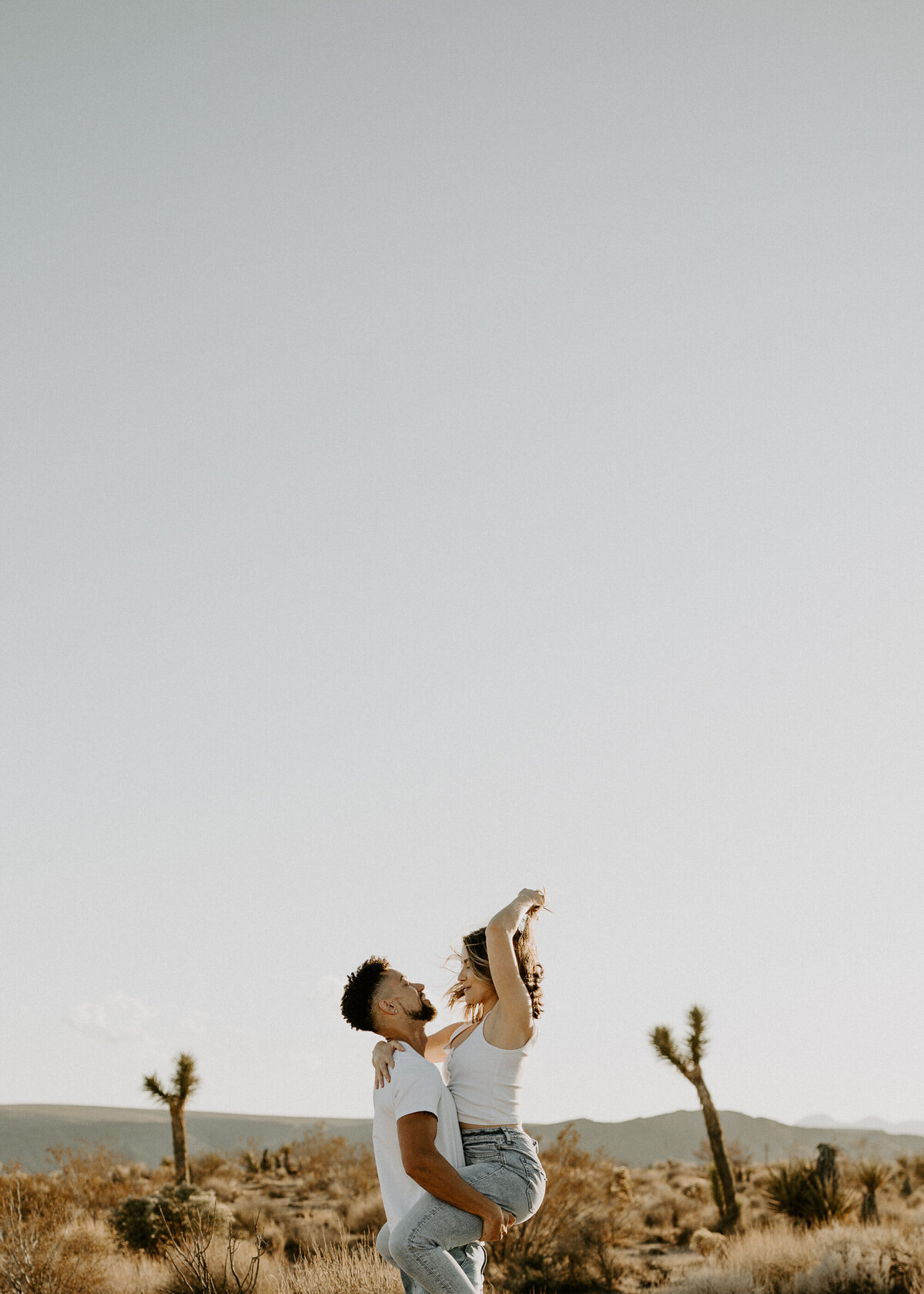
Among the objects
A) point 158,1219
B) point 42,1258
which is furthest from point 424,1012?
point 158,1219

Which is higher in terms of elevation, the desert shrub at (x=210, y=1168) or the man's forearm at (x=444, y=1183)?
the man's forearm at (x=444, y=1183)

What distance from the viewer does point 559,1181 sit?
14086mm

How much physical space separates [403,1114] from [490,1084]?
385 mm

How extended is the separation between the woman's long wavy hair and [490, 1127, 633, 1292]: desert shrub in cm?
962

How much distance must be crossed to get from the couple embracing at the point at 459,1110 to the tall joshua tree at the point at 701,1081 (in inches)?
683

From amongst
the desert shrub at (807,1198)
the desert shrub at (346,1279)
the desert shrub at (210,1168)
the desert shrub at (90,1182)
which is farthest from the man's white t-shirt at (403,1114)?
the desert shrub at (210,1168)

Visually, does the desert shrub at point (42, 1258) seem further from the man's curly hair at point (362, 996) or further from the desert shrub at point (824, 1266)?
the man's curly hair at point (362, 996)

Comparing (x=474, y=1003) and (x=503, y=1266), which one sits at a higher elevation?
(x=474, y=1003)

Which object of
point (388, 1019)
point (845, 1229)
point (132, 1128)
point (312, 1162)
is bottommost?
point (132, 1128)

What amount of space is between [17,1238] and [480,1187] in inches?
368

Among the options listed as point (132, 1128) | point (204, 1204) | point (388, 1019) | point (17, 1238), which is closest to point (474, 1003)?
point (388, 1019)

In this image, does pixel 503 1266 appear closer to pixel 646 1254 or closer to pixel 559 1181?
pixel 559 1181

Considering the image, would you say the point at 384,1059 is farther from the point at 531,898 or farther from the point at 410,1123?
the point at 531,898

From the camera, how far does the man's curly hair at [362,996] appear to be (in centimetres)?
387
